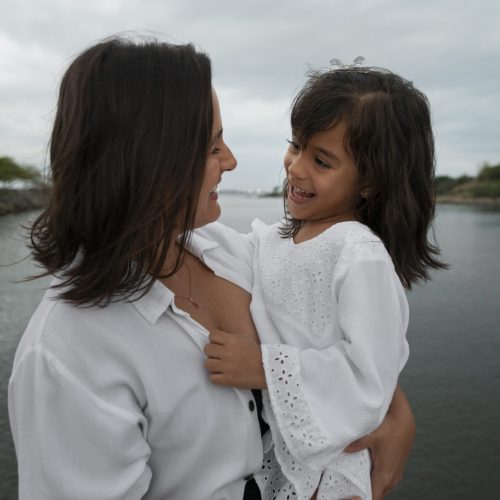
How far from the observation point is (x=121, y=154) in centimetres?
78

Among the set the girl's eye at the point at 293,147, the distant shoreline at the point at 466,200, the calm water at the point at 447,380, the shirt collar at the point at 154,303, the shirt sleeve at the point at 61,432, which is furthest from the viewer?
the distant shoreline at the point at 466,200

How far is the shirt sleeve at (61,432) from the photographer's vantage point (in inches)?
29.4

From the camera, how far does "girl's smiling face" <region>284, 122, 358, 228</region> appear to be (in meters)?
1.15

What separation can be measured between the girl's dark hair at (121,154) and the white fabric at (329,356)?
321 mm

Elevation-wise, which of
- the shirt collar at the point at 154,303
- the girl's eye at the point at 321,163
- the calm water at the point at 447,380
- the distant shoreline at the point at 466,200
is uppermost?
the girl's eye at the point at 321,163

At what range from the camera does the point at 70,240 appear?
82 centimetres

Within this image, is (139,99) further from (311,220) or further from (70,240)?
(311,220)

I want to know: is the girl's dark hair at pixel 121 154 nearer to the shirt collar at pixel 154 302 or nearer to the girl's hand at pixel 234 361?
the shirt collar at pixel 154 302

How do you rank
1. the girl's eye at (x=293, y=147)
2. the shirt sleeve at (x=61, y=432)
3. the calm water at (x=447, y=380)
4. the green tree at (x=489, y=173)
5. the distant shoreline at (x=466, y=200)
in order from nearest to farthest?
1. the shirt sleeve at (x=61, y=432)
2. the girl's eye at (x=293, y=147)
3. the calm water at (x=447, y=380)
4. the distant shoreline at (x=466, y=200)
5. the green tree at (x=489, y=173)

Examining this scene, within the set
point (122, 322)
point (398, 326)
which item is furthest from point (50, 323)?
point (398, 326)

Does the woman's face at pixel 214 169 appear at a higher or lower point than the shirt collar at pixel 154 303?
higher

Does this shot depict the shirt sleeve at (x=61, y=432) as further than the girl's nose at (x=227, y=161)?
No

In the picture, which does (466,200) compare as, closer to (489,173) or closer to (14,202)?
(489,173)

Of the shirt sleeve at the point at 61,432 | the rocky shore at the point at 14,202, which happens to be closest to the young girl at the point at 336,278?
the shirt sleeve at the point at 61,432
